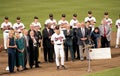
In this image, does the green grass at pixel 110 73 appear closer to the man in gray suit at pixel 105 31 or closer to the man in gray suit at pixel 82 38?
the man in gray suit at pixel 82 38

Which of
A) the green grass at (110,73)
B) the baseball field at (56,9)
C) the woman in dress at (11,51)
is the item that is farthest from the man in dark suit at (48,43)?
the green grass at (110,73)

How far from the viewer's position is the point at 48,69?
2169 centimetres

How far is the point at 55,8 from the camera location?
124ft

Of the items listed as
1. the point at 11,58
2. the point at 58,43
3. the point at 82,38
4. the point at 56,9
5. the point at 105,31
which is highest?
the point at 56,9

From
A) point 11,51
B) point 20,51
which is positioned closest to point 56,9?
point 20,51

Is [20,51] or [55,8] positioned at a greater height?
[55,8]

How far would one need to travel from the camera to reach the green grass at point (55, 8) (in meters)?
35.7

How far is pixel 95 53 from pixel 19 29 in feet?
15.5

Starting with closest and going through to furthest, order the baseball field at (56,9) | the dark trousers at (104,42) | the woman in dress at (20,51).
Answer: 1. the woman in dress at (20,51)
2. the dark trousers at (104,42)
3. the baseball field at (56,9)

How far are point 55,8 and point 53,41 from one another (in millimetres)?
15642

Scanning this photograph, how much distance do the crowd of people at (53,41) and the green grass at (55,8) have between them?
9501 millimetres

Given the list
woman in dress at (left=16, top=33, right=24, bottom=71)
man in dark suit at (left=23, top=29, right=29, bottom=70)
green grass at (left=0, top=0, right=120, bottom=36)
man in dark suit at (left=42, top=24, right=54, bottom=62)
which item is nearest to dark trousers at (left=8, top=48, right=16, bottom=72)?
woman in dress at (left=16, top=33, right=24, bottom=71)

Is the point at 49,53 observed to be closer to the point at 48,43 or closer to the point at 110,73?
the point at 48,43

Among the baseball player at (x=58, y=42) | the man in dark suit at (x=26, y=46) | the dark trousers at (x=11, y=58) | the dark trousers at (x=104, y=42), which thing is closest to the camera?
the dark trousers at (x=11, y=58)
